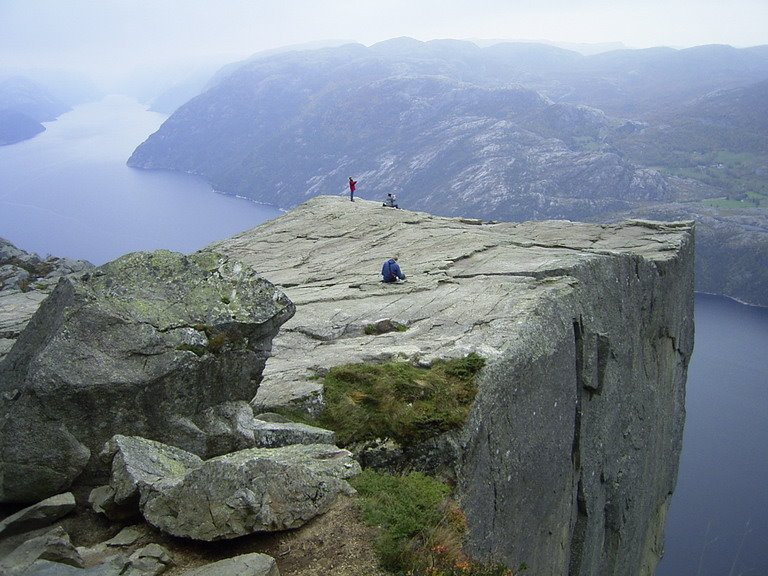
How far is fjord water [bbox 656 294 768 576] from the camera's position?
61.5 m

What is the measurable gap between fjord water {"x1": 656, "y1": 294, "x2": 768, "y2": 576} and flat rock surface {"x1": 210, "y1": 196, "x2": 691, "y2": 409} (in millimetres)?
40456

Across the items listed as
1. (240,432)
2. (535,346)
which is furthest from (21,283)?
(535,346)

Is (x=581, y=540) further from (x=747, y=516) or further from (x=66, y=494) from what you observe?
(x=747, y=516)

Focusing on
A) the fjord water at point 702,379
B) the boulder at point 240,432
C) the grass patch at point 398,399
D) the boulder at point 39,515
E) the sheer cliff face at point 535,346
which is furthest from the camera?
the fjord water at point 702,379

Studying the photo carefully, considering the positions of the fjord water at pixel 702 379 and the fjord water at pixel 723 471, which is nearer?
the fjord water at pixel 723 471

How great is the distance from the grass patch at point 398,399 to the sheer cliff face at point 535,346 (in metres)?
0.50

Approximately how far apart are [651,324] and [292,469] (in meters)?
24.6

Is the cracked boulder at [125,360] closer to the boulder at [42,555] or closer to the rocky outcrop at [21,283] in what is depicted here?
the boulder at [42,555]

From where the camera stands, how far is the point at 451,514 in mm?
11797

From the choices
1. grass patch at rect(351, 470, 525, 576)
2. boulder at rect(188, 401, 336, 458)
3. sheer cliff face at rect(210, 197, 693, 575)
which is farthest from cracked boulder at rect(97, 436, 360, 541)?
sheer cliff face at rect(210, 197, 693, 575)

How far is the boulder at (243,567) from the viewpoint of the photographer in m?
8.75

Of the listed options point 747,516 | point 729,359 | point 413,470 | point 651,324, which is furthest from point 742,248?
point 413,470

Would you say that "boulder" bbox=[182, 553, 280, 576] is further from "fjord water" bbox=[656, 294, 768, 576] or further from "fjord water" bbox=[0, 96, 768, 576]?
"fjord water" bbox=[0, 96, 768, 576]

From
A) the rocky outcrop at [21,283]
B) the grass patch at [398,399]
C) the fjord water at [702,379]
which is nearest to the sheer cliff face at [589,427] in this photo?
the grass patch at [398,399]
